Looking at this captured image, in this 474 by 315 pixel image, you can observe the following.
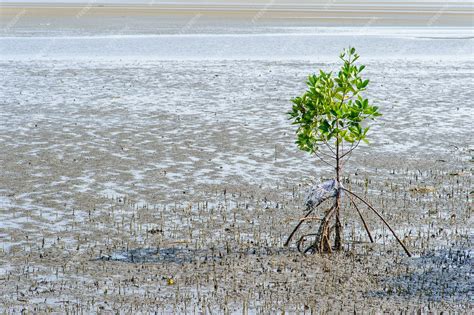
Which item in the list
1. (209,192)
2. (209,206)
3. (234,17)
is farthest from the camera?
(234,17)

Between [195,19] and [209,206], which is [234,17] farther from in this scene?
[209,206]

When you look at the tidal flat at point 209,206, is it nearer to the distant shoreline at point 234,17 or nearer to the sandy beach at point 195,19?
the sandy beach at point 195,19

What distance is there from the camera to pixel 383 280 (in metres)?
9.37

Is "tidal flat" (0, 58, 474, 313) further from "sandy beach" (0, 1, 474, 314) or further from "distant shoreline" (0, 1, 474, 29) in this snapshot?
"distant shoreline" (0, 1, 474, 29)

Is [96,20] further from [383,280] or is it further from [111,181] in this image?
[383,280]

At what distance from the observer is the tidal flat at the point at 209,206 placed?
8.97 metres

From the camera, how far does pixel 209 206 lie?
1234 cm

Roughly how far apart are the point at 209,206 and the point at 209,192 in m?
0.79

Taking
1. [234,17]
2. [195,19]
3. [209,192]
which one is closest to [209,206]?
[209,192]

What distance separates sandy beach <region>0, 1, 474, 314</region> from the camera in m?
9.02

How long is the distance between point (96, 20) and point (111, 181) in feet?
134

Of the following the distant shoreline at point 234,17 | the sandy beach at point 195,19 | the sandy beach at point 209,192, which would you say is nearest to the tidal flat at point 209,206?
the sandy beach at point 209,192

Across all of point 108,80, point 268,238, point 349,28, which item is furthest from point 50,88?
point 349,28

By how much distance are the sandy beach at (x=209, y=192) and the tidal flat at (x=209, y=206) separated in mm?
32
